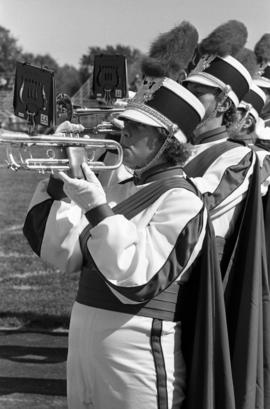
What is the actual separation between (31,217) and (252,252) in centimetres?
98

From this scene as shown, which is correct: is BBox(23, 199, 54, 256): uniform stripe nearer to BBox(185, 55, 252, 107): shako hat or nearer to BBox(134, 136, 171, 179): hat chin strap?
BBox(134, 136, 171, 179): hat chin strap

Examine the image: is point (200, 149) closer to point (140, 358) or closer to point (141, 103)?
point (141, 103)

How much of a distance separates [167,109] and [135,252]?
64 cm

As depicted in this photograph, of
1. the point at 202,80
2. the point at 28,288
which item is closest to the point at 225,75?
the point at 202,80

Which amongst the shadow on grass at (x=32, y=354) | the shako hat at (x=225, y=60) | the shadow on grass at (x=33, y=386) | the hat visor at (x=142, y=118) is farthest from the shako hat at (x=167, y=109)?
the shadow on grass at (x=32, y=354)

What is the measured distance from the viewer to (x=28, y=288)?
905cm

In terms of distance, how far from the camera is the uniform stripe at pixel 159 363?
319cm

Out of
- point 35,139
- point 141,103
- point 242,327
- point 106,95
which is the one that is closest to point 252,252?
point 242,327

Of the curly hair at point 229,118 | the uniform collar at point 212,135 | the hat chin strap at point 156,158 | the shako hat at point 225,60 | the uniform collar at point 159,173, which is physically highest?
the shako hat at point 225,60

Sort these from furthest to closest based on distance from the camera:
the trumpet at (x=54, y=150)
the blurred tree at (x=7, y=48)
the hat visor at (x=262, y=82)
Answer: the blurred tree at (x=7, y=48) < the hat visor at (x=262, y=82) < the trumpet at (x=54, y=150)

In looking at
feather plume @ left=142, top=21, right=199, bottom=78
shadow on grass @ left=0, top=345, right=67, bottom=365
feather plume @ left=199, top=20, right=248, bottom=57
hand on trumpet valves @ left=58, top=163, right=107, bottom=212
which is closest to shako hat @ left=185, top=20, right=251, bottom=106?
feather plume @ left=199, top=20, right=248, bottom=57

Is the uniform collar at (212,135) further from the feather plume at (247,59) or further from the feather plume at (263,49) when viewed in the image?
the feather plume at (263,49)

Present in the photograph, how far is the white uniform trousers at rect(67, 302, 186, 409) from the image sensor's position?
317 centimetres

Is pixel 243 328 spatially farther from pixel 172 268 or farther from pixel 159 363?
pixel 172 268
